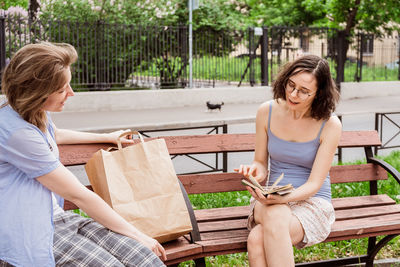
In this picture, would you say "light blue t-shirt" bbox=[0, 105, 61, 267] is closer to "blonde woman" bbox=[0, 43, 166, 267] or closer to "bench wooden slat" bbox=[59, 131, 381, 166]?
"blonde woman" bbox=[0, 43, 166, 267]

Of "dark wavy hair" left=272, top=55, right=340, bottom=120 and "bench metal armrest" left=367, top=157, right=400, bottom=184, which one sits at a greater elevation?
"dark wavy hair" left=272, top=55, right=340, bottom=120

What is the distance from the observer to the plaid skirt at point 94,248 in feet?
8.29

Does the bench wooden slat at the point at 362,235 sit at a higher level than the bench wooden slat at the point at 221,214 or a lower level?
lower

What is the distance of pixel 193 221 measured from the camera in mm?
3047

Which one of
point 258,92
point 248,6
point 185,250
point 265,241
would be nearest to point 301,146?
A: point 265,241

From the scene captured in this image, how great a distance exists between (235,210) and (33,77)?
1.88 metres

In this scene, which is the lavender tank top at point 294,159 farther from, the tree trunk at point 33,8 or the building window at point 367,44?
the building window at point 367,44

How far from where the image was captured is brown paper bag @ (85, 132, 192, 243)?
280cm

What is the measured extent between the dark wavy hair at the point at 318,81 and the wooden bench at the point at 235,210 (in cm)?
71

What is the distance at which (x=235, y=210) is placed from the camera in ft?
12.5

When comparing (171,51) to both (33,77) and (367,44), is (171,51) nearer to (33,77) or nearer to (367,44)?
(367,44)

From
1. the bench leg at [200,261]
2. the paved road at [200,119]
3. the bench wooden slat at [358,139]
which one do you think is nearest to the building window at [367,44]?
the paved road at [200,119]

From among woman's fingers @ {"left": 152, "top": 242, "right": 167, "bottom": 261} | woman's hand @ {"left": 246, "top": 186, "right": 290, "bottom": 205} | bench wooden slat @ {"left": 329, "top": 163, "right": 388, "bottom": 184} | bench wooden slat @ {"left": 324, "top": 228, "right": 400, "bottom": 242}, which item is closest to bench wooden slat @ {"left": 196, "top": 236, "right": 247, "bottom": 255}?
woman's hand @ {"left": 246, "top": 186, "right": 290, "bottom": 205}

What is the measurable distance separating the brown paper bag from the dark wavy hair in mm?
866
